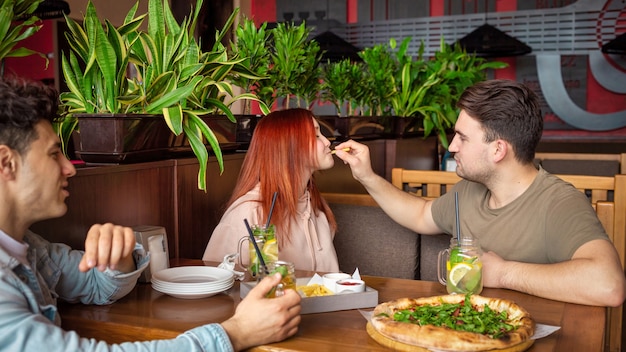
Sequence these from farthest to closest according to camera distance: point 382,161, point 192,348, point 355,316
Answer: point 382,161, point 355,316, point 192,348

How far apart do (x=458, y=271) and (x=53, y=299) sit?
96 cm

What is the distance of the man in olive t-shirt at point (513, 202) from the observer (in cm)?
176

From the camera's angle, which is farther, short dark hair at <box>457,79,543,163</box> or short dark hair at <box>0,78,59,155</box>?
short dark hair at <box>457,79,543,163</box>

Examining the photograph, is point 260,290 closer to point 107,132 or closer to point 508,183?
point 107,132

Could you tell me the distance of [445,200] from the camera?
2.37 meters

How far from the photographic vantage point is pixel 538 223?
1.98 metres

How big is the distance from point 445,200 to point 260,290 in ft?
3.94

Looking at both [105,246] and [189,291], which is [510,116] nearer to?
[189,291]

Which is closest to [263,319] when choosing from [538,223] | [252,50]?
[538,223]

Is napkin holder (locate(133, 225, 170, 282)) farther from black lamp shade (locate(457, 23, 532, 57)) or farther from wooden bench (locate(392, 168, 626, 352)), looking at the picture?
black lamp shade (locate(457, 23, 532, 57))

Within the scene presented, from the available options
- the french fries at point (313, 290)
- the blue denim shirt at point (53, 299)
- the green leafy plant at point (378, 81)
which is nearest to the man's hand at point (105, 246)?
the blue denim shirt at point (53, 299)

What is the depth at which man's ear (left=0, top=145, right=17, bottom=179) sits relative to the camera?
1.20m

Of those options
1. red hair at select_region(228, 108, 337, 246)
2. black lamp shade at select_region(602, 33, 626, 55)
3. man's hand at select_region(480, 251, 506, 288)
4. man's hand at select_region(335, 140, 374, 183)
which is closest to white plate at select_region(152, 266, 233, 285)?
red hair at select_region(228, 108, 337, 246)

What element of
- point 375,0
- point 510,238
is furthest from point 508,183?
point 375,0
